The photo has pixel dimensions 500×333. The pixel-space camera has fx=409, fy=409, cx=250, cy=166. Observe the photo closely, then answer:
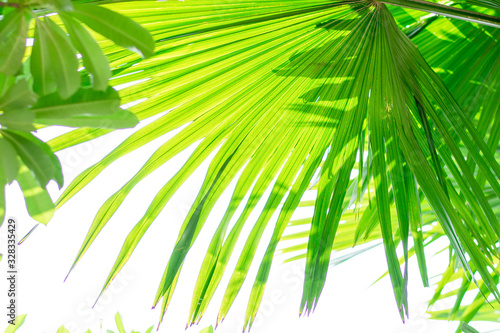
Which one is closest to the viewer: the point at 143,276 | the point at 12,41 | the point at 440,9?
the point at 12,41

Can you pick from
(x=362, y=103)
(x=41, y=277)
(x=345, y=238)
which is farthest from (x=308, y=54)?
(x=41, y=277)

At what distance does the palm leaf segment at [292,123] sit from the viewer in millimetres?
599

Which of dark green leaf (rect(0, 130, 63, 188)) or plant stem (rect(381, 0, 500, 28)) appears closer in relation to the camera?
dark green leaf (rect(0, 130, 63, 188))

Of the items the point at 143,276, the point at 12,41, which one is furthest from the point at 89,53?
the point at 143,276

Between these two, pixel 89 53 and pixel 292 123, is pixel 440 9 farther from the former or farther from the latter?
pixel 89 53

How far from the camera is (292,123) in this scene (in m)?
0.69

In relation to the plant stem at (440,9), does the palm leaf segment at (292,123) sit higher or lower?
lower

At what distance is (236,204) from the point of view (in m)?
0.70

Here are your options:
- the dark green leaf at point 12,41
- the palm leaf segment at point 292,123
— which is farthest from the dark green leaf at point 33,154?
the palm leaf segment at point 292,123

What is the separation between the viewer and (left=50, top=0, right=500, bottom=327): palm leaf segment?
599 mm

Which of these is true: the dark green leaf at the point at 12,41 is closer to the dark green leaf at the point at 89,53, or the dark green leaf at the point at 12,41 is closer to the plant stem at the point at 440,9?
the dark green leaf at the point at 89,53

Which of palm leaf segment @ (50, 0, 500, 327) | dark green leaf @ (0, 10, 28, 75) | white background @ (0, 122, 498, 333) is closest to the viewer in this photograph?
dark green leaf @ (0, 10, 28, 75)

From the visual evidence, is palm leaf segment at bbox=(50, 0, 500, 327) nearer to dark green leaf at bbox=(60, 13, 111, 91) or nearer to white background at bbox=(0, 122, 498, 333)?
white background at bbox=(0, 122, 498, 333)

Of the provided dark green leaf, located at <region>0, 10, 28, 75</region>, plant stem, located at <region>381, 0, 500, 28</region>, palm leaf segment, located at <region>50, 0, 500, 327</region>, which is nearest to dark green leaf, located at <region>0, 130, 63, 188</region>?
dark green leaf, located at <region>0, 10, 28, 75</region>
